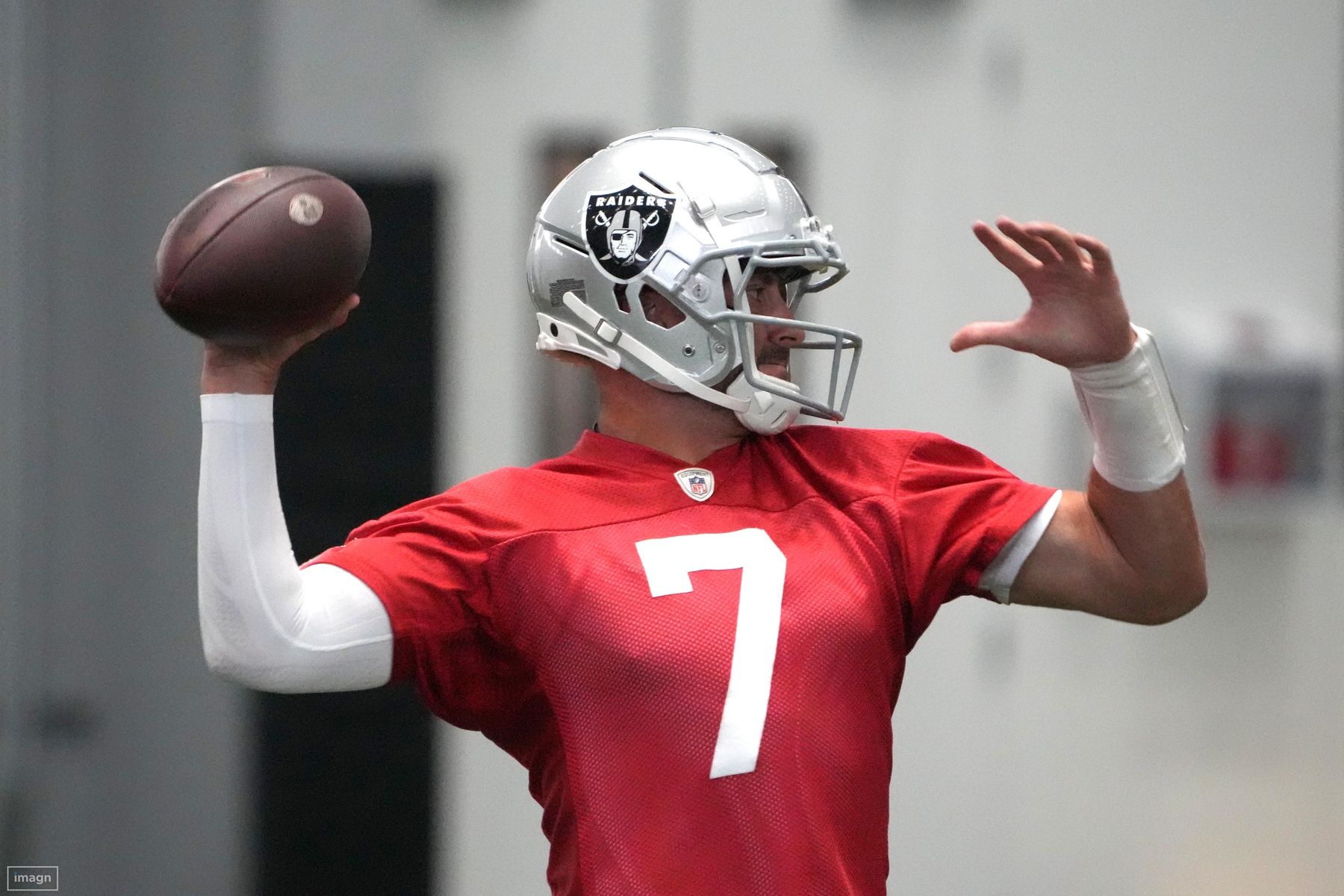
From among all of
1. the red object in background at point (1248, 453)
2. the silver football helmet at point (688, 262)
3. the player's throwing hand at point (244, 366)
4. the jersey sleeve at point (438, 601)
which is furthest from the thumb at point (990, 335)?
the red object in background at point (1248, 453)

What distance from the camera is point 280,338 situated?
124cm

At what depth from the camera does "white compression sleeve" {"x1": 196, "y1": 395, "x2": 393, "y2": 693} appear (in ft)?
3.85

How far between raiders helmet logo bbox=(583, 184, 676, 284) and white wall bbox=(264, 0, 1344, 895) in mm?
1402

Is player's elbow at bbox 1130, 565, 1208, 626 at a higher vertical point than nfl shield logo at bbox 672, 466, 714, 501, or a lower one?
lower

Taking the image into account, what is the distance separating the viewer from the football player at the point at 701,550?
4.12 ft

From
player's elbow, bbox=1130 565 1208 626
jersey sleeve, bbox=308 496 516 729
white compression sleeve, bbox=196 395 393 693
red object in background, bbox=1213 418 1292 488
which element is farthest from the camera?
red object in background, bbox=1213 418 1292 488

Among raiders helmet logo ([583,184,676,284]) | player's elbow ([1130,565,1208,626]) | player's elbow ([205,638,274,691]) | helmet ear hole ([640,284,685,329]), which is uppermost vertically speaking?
raiders helmet logo ([583,184,676,284])

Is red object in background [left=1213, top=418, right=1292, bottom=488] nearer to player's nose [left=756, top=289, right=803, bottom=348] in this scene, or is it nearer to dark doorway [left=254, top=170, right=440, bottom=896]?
dark doorway [left=254, top=170, right=440, bottom=896]

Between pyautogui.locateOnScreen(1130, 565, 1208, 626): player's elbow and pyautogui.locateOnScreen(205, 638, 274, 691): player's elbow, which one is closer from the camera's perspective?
pyautogui.locateOnScreen(205, 638, 274, 691): player's elbow

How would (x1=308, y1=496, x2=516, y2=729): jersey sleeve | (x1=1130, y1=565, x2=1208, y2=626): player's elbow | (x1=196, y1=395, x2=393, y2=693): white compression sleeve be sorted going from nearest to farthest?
1. (x1=196, y1=395, x2=393, y2=693): white compression sleeve
2. (x1=308, y1=496, x2=516, y2=729): jersey sleeve
3. (x1=1130, y1=565, x2=1208, y2=626): player's elbow

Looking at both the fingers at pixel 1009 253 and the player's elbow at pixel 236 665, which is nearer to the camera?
the player's elbow at pixel 236 665

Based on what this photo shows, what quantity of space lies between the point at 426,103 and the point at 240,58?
0.36 meters

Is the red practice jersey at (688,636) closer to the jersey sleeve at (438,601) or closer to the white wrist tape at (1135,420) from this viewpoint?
the jersey sleeve at (438,601)

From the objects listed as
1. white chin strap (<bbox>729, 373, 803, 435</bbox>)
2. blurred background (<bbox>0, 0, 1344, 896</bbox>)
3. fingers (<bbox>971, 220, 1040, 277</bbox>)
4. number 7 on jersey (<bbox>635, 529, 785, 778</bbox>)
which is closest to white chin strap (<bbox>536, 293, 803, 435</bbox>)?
white chin strap (<bbox>729, 373, 803, 435</bbox>)
